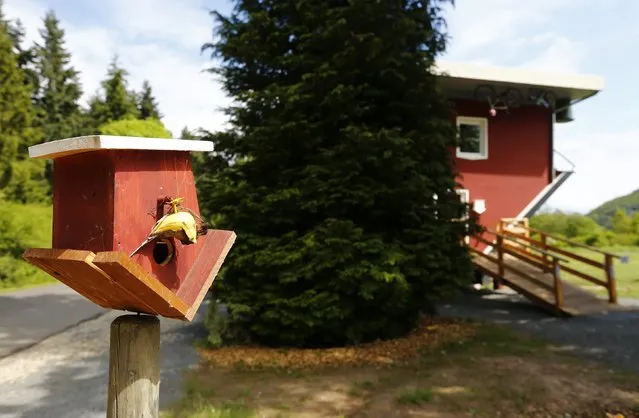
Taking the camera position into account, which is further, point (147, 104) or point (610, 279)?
point (147, 104)

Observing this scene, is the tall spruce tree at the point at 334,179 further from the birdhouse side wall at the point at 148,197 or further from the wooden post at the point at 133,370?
the wooden post at the point at 133,370

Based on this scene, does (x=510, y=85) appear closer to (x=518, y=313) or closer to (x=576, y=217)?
(x=518, y=313)

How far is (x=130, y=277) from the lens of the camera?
1.68 m

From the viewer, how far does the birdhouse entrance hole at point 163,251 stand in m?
2.03

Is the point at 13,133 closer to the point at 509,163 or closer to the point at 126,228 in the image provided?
the point at 509,163

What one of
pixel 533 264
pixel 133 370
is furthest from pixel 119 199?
pixel 533 264

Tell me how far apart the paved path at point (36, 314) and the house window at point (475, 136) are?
1046 centimetres

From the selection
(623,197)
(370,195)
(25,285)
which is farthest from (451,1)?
(623,197)

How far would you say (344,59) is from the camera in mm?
6574

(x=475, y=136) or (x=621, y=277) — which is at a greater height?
(x=475, y=136)

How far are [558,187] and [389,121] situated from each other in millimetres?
10430

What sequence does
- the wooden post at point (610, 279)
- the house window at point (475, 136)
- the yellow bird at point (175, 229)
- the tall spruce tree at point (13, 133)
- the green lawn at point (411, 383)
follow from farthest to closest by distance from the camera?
1. the tall spruce tree at point (13, 133)
2. the house window at point (475, 136)
3. the wooden post at point (610, 279)
4. the green lawn at point (411, 383)
5. the yellow bird at point (175, 229)

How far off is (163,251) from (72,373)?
185 inches

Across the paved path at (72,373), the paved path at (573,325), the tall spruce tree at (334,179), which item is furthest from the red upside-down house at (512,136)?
the paved path at (72,373)
